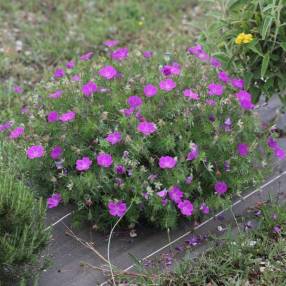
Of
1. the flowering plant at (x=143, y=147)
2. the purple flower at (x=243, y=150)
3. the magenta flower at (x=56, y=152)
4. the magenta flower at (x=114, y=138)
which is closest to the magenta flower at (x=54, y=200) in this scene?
the flowering plant at (x=143, y=147)

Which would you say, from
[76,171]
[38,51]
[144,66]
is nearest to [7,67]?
[38,51]

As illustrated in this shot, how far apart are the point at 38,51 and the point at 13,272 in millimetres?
3181

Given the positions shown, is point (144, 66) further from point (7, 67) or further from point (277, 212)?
point (7, 67)

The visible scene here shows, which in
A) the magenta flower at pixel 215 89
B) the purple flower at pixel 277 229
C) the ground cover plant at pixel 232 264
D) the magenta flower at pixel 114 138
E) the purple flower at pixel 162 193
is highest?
the magenta flower at pixel 215 89

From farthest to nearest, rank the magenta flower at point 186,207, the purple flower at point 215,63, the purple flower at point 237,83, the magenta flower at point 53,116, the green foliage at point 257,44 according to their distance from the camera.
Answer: the purple flower at point 215,63 < the green foliage at point 257,44 < the purple flower at point 237,83 < the magenta flower at point 53,116 < the magenta flower at point 186,207

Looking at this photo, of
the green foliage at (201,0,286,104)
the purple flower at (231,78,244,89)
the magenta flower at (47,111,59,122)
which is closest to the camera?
the magenta flower at (47,111,59,122)

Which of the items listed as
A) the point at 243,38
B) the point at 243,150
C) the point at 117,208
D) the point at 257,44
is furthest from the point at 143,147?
the point at 257,44

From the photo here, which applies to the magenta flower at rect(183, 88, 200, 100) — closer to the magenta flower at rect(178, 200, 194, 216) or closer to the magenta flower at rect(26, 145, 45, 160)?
the magenta flower at rect(178, 200, 194, 216)

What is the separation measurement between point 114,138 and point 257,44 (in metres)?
1.25

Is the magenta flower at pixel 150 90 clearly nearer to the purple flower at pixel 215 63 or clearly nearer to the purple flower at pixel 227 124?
the purple flower at pixel 227 124

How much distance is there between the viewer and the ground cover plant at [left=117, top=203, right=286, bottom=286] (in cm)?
289

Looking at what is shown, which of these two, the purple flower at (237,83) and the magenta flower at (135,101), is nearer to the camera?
the magenta flower at (135,101)

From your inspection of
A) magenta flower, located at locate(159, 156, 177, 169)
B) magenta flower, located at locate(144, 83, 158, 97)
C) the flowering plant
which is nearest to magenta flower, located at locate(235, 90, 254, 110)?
the flowering plant

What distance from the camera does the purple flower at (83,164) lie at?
3000 millimetres
